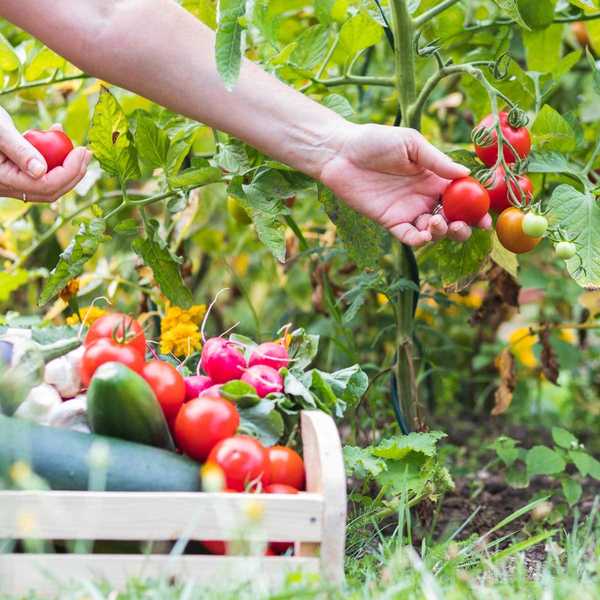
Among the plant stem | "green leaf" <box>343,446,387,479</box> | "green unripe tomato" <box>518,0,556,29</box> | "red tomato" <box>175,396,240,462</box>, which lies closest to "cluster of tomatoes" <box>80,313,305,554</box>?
"red tomato" <box>175,396,240,462</box>

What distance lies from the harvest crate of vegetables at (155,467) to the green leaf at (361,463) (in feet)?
0.34

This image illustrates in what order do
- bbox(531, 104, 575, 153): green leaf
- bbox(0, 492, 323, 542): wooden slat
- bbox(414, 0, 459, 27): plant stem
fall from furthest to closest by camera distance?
bbox(531, 104, 575, 153): green leaf < bbox(414, 0, 459, 27): plant stem < bbox(0, 492, 323, 542): wooden slat

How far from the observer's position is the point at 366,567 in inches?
62.8

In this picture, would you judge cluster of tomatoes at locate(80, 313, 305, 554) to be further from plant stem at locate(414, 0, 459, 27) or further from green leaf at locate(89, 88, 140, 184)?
plant stem at locate(414, 0, 459, 27)

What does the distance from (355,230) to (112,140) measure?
21.7 inches

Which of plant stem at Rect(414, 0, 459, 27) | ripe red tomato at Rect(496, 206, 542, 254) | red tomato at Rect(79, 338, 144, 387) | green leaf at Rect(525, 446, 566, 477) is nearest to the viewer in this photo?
red tomato at Rect(79, 338, 144, 387)

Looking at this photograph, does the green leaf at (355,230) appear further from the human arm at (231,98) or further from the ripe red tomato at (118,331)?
the ripe red tomato at (118,331)

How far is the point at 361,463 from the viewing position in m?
1.69

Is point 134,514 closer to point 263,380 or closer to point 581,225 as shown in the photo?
point 263,380

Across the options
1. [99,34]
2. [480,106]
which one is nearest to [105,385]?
[99,34]

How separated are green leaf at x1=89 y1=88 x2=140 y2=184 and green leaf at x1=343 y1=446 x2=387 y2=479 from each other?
80 cm

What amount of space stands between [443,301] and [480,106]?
0.48m

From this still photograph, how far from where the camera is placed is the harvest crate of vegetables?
130 cm

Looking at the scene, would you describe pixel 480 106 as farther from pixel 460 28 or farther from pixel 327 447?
pixel 327 447
